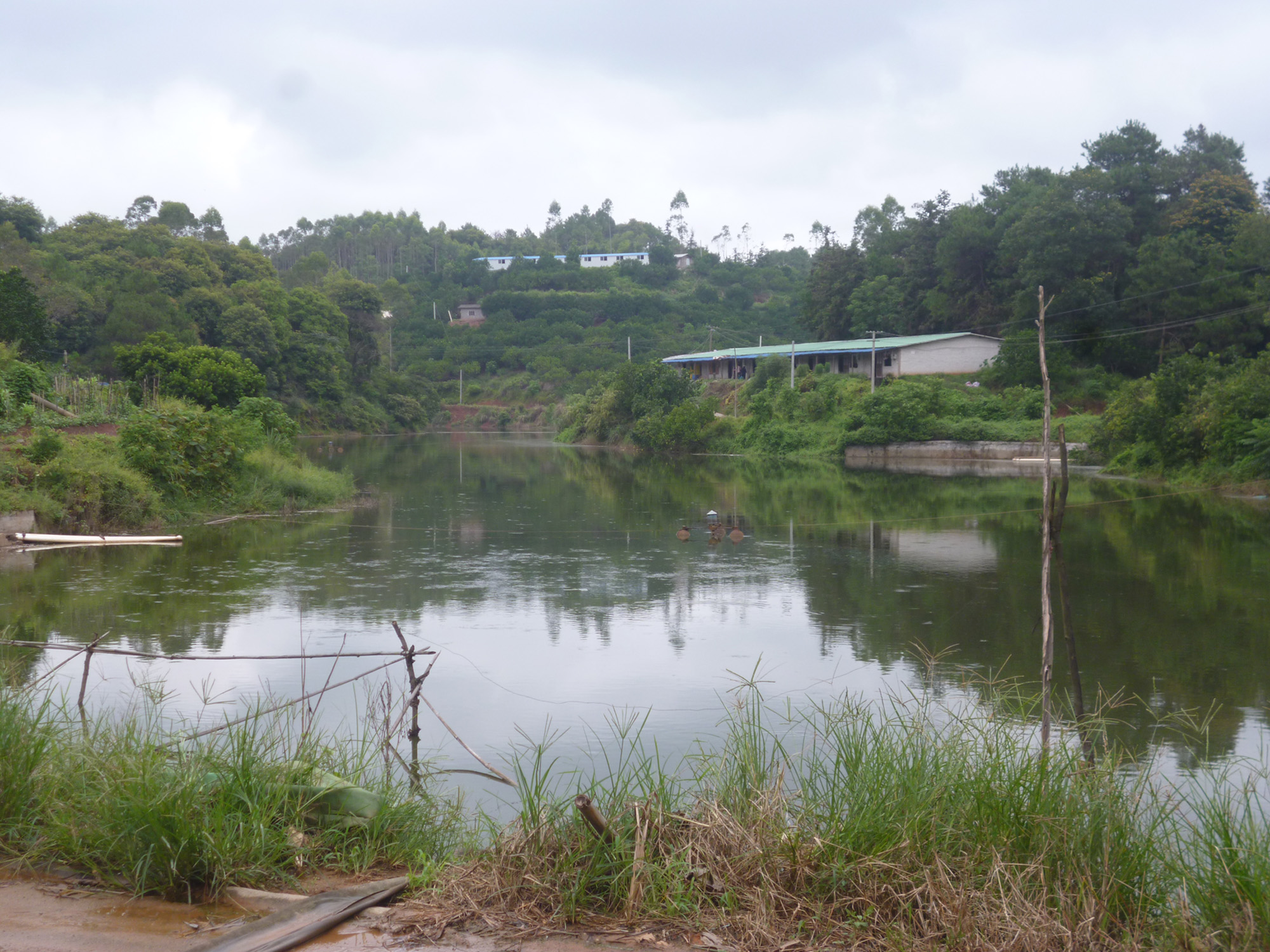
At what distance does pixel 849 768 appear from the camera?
387 centimetres

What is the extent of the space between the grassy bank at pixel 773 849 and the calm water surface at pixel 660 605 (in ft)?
5.54


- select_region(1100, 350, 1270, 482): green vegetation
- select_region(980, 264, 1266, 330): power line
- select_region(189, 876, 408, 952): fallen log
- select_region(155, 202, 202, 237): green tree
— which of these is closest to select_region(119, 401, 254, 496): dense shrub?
select_region(189, 876, 408, 952): fallen log

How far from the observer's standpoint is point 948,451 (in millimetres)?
36906

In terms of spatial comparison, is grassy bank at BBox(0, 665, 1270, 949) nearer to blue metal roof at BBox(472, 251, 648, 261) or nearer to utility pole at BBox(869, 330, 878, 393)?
utility pole at BBox(869, 330, 878, 393)

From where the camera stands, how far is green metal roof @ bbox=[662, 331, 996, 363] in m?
45.8

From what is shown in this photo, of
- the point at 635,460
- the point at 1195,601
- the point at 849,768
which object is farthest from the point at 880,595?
the point at 635,460

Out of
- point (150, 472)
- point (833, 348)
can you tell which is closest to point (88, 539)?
point (150, 472)

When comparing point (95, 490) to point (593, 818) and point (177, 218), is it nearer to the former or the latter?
point (593, 818)

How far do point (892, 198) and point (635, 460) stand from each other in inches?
2082

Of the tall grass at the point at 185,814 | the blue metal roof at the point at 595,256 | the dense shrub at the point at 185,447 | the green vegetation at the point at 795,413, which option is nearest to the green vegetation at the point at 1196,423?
the green vegetation at the point at 795,413

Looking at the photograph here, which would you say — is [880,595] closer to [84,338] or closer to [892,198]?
[84,338]

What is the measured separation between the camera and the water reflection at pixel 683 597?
8320mm

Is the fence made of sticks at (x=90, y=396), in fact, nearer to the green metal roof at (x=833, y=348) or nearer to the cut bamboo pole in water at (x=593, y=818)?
the cut bamboo pole in water at (x=593, y=818)

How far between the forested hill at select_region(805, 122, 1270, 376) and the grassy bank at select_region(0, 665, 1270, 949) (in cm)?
3308
